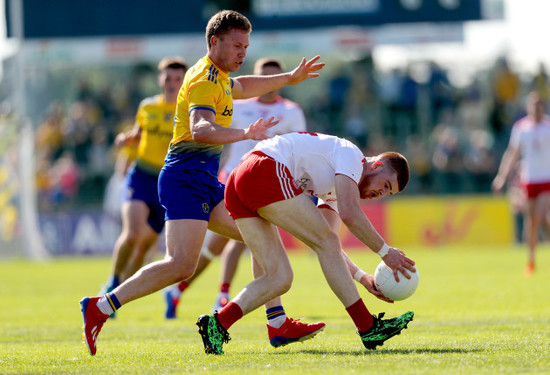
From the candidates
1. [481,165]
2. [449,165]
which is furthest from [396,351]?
[481,165]

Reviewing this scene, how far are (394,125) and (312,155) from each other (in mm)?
21090

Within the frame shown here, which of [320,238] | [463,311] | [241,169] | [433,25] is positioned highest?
[433,25]

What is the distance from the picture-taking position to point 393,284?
6938 millimetres

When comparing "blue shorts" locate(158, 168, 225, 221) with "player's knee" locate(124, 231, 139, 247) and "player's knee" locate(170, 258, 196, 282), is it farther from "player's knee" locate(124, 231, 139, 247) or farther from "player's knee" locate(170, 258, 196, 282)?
"player's knee" locate(124, 231, 139, 247)

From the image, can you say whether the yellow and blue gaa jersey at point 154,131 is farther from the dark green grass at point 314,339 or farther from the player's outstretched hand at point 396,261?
the player's outstretched hand at point 396,261

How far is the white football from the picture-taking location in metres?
6.93

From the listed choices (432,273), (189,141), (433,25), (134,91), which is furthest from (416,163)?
(189,141)

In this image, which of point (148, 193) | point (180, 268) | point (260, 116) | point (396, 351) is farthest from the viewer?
point (260, 116)

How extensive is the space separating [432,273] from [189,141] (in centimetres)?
974

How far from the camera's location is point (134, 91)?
29047 mm

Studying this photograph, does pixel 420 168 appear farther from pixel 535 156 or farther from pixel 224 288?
pixel 224 288

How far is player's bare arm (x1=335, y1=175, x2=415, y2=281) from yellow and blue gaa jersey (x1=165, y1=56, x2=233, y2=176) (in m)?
1.12

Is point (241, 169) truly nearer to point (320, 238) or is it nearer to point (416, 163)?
point (320, 238)

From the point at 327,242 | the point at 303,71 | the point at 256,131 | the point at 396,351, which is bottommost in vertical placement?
the point at 396,351
